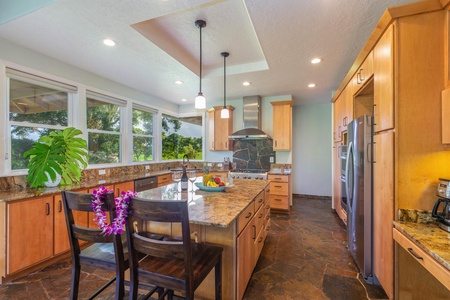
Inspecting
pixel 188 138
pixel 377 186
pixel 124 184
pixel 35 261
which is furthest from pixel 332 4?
pixel 188 138

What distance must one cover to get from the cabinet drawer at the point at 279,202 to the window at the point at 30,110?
155 inches

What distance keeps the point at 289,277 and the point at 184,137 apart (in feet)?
14.9

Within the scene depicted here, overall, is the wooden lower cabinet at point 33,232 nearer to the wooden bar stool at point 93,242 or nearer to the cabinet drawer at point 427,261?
the wooden bar stool at point 93,242

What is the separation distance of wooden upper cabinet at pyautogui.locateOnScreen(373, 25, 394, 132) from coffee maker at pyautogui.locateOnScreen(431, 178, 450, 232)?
50cm

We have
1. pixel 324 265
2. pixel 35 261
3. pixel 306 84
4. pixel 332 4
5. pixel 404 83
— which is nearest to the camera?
pixel 404 83

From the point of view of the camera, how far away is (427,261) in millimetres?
1134

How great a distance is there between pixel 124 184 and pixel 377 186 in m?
3.41

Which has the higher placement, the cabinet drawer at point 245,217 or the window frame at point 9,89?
the window frame at point 9,89

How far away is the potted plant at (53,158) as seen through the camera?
7.72ft

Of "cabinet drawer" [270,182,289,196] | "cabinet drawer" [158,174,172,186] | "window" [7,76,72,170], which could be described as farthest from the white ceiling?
"cabinet drawer" [270,182,289,196]

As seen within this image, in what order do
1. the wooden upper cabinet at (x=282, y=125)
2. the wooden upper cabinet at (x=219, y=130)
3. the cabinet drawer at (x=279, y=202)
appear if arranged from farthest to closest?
the wooden upper cabinet at (x=219, y=130)
the wooden upper cabinet at (x=282, y=125)
the cabinet drawer at (x=279, y=202)

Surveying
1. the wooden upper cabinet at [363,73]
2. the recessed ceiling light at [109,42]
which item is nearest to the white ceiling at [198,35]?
the recessed ceiling light at [109,42]

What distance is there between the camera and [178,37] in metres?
2.55

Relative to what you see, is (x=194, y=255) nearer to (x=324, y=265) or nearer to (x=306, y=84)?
(x=324, y=265)
